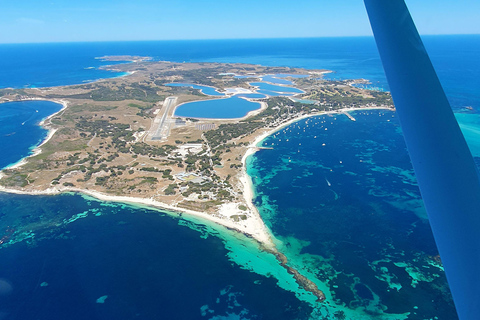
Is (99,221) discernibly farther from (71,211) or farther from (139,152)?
(139,152)

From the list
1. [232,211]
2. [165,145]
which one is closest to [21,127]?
[165,145]

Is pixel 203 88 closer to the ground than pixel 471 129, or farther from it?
farther from it

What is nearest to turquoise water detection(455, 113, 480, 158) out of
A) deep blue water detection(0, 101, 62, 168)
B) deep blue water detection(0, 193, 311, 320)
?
deep blue water detection(0, 193, 311, 320)

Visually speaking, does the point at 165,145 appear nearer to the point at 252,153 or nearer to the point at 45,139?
the point at 252,153

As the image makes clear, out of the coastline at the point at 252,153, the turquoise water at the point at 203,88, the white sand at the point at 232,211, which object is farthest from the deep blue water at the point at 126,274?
the turquoise water at the point at 203,88

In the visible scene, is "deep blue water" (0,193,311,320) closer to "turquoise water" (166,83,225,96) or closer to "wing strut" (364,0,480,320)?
"wing strut" (364,0,480,320)

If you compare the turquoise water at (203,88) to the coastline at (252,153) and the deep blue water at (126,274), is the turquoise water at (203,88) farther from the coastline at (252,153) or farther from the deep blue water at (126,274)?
the deep blue water at (126,274)

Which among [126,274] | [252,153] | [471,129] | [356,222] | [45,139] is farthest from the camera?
[471,129]
